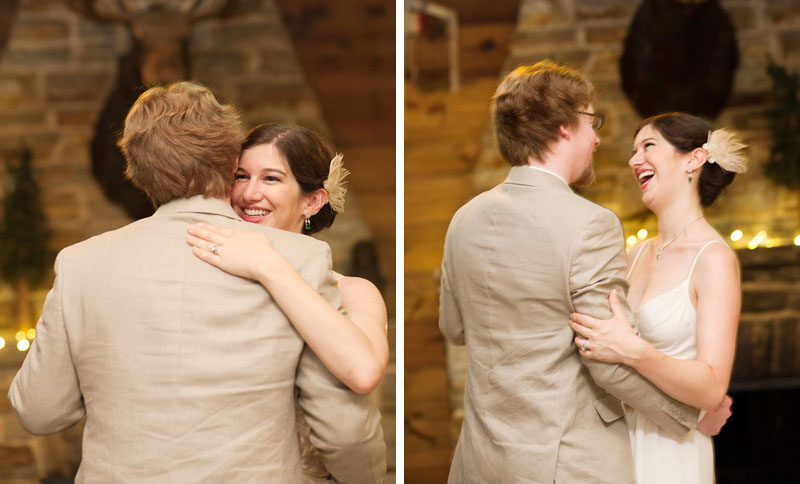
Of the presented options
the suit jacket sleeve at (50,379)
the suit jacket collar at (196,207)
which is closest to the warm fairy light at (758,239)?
the suit jacket collar at (196,207)

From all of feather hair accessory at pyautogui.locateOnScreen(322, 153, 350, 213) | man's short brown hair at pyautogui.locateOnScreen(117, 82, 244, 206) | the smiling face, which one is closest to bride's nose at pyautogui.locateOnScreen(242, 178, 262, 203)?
the smiling face

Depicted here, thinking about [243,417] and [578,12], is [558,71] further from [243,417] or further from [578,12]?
[578,12]

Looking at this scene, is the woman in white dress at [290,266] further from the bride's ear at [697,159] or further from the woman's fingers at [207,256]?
the bride's ear at [697,159]

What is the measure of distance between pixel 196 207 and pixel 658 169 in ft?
4.24

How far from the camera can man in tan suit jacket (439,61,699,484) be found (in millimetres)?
1563

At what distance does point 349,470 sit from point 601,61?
8.73 feet

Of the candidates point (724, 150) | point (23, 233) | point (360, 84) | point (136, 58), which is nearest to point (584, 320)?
point (724, 150)

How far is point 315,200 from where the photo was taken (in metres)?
1.99

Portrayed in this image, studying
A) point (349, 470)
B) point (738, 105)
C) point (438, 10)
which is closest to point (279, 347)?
point (349, 470)

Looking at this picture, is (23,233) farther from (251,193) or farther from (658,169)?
(658,169)

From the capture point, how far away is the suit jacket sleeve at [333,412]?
56.6 inches

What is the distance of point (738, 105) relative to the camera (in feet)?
11.8

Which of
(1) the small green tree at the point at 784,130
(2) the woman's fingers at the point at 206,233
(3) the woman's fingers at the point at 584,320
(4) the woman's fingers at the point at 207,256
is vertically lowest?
(3) the woman's fingers at the point at 584,320

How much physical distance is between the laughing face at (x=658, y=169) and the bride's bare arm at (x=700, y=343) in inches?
8.8
